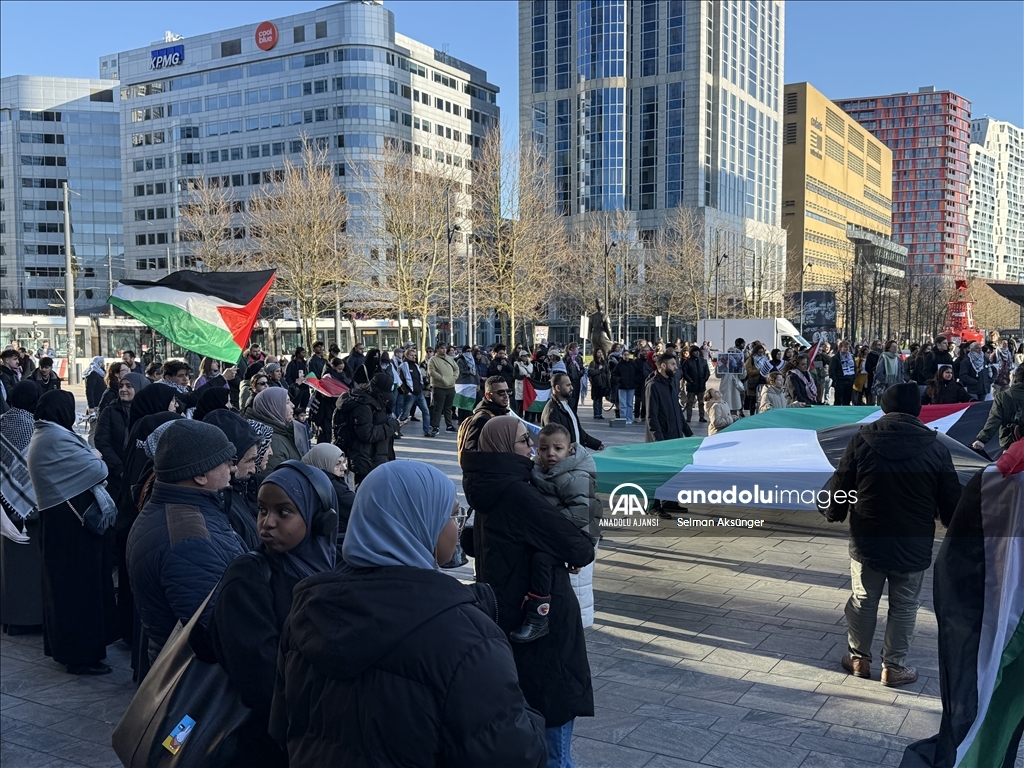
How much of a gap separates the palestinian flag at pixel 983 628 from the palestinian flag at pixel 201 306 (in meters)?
6.34

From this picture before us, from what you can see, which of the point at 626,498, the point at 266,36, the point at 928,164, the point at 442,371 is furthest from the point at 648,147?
the point at 928,164

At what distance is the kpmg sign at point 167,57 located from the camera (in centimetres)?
9488

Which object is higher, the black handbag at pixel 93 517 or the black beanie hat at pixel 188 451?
the black beanie hat at pixel 188 451

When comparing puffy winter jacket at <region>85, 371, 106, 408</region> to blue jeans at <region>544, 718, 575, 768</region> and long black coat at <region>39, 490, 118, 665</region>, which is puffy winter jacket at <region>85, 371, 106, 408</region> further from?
blue jeans at <region>544, 718, 575, 768</region>

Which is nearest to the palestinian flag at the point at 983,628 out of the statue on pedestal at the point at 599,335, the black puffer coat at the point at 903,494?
the black puffer coat at the point at 903,494

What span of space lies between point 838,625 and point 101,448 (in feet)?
20.2

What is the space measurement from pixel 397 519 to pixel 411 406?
17869 mm

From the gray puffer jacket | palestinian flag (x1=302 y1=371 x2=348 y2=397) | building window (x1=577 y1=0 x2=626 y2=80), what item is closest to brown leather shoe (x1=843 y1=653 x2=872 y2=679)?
the gray puffer jacket

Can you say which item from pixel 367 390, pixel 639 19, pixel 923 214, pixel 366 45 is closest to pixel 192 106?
pixel 366 45

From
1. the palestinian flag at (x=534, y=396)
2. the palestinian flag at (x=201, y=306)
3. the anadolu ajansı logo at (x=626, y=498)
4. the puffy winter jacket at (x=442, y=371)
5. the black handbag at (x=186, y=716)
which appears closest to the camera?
the black handbag at (x=186, y=716)

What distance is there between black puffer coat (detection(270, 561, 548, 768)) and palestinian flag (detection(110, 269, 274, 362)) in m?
6.50

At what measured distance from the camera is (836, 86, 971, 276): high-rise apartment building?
187 meters

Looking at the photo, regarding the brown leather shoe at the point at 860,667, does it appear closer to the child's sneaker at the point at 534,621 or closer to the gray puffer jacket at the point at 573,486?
the gray puffer jacket at the point at 573,486

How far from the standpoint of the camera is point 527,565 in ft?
12.9
